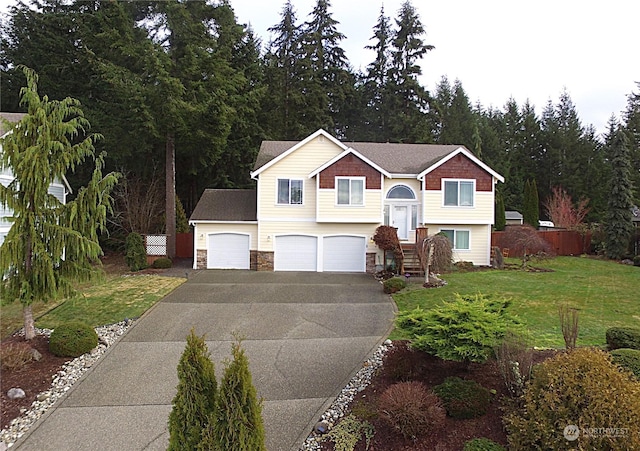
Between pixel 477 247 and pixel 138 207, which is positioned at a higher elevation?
pixel 138 207

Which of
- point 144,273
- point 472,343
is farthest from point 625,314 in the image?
point 144,273

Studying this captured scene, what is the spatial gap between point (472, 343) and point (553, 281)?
1220 cm

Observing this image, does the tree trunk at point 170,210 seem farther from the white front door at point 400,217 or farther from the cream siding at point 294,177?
the white front door at point 400,217

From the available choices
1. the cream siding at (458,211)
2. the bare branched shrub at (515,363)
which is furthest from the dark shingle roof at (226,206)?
the bare branched shrub at (515,363)

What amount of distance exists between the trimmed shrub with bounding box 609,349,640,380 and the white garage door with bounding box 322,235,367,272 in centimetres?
1416

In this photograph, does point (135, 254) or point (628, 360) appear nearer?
point (628, 360)

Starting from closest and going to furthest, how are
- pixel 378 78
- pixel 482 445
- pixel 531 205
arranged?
pixel 482 445 → pixel 531 205 → pixel 378 78

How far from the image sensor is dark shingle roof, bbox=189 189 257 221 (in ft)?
68.1

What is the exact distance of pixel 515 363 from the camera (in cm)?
591

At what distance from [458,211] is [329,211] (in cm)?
662

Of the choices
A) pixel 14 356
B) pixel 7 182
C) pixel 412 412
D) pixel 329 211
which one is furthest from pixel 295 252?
pixel 412 412

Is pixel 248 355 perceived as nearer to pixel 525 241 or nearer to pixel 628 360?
pixel 628 360

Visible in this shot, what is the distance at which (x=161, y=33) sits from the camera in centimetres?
2258

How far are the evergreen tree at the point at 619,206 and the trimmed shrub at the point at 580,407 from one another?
922 inches
